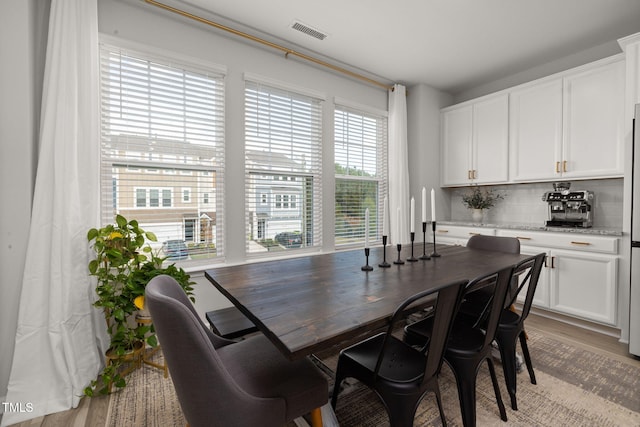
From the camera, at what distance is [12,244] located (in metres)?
1.72

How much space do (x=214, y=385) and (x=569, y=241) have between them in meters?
3.37

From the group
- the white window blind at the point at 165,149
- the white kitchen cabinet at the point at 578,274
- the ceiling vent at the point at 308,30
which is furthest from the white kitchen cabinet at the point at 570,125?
the white window blind at the point at 165,149

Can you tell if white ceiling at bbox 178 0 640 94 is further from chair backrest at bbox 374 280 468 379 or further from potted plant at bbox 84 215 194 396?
chair backrest at bbox 374 280 468 379

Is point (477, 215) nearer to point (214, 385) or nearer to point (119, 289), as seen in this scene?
point (214, 385)

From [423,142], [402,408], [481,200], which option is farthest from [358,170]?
[402,408]

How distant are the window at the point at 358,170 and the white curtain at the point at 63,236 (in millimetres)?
2338

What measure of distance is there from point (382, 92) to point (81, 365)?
160 inches

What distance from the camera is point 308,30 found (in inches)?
107

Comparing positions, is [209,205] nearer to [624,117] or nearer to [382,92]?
[382,92]

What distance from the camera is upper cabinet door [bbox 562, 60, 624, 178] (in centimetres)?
270

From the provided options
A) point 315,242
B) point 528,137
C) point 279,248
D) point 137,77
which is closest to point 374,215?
point 315,242

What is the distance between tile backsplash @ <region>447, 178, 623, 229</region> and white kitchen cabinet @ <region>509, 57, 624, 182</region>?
0.32 meters

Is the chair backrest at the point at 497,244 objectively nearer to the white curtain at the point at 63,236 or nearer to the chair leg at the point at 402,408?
the chair leg at the point at 402,408

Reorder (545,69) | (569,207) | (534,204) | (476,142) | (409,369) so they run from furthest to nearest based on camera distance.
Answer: (476,142), (534,204), (545,69), (569,207), (409,369)
